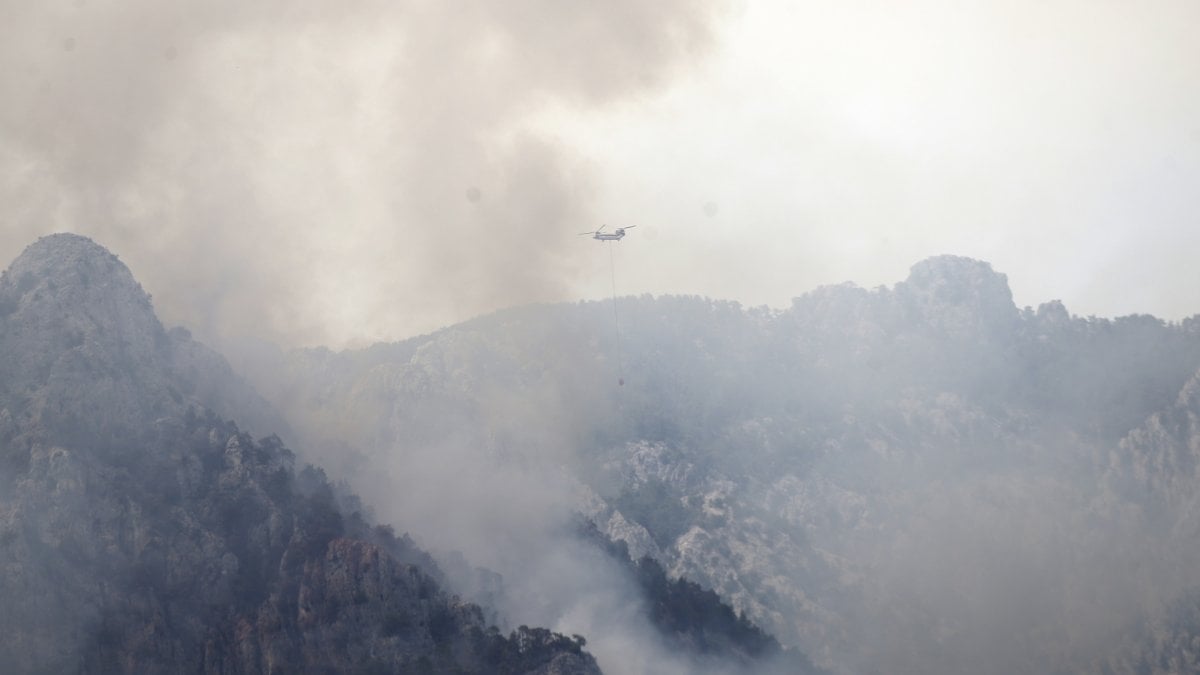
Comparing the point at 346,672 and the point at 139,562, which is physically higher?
the point at 139,562

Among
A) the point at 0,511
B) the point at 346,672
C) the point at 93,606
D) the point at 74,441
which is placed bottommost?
the point at 346,672

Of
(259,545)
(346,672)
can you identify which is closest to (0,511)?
(259,545)

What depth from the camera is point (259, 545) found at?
19750 centimetres

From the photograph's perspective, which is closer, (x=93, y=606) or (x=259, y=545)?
(x=93, y=606)

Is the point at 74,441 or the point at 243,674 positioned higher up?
the point at 74,441

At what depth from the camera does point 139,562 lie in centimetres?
18550

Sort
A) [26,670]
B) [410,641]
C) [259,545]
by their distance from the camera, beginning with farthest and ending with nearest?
[259,545] → [410,641] → [26,670]

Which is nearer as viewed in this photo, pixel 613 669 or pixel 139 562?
pixel 139 562

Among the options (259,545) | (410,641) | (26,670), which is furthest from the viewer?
(259,545)

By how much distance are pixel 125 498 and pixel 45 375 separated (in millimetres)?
24498

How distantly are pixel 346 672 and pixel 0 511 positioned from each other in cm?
5173

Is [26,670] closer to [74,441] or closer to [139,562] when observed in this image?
[139,562]

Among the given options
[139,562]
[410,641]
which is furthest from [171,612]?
[410,641]

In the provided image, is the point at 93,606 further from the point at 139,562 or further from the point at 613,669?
the point at 613,669
